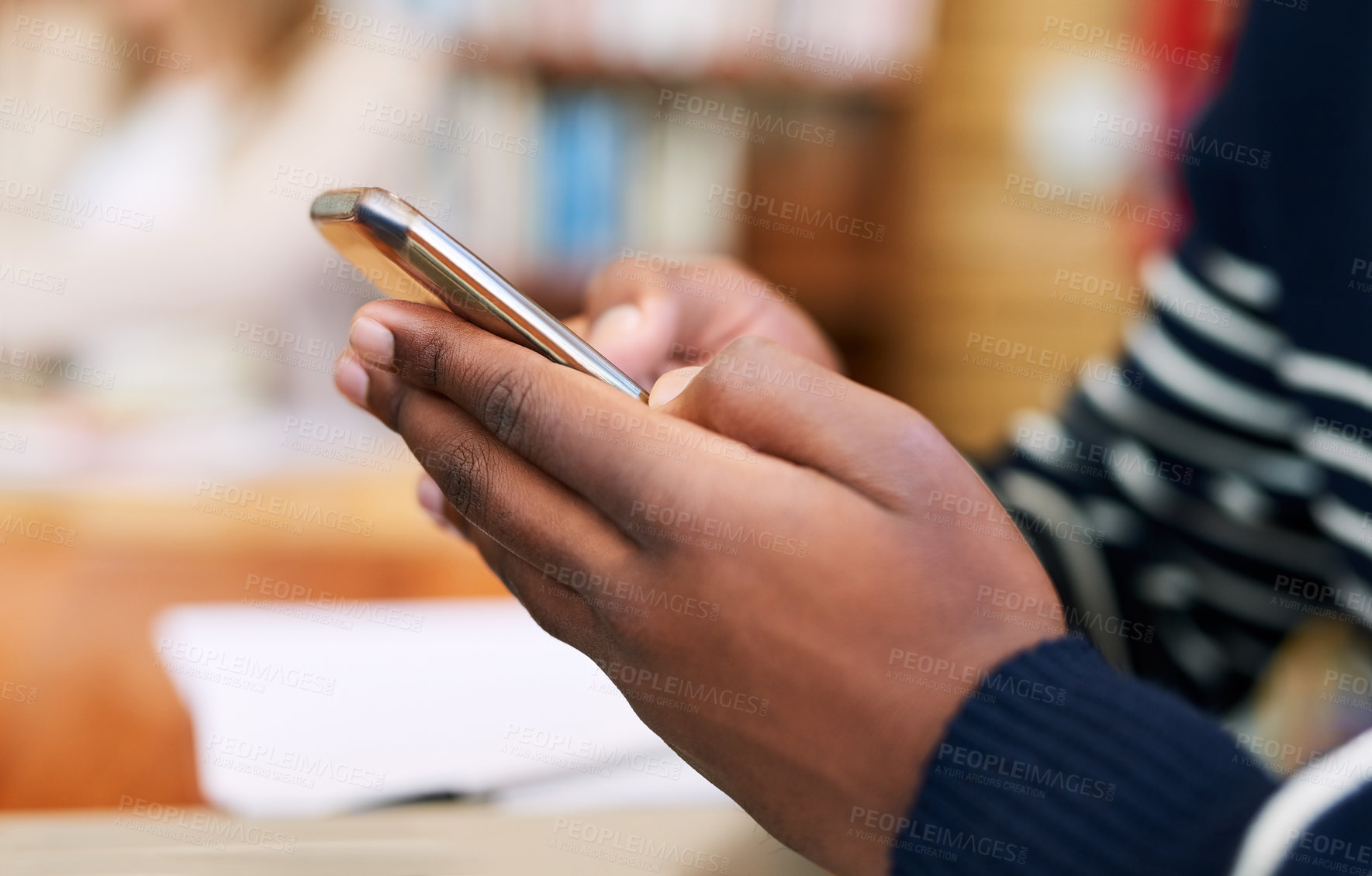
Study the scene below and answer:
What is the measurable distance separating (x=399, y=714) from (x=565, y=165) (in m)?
1.25

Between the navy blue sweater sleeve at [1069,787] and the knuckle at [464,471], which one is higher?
the knuckle at [464,471]

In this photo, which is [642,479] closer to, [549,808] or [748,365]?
[748,365]

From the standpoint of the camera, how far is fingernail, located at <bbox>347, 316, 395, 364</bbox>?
309 millimetres

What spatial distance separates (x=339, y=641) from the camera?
521mm

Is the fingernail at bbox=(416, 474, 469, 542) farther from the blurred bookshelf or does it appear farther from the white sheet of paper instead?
the blurred bookshelf

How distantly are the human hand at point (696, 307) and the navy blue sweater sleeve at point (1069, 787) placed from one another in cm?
25

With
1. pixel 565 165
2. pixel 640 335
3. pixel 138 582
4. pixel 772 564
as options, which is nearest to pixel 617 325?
pixel 640 335

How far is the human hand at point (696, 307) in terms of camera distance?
0.50 meters

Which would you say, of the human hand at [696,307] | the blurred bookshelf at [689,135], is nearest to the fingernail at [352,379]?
the human hand at [696,307]

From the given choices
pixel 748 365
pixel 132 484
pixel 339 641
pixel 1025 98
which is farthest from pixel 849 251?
pixel 748 365

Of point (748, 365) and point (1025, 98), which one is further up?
point (1025, 98)

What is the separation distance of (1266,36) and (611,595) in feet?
1.73

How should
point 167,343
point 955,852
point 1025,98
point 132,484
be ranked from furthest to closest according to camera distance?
1. point 1025,98
2. point 167,343
3. point 132,484
4. point 955,852

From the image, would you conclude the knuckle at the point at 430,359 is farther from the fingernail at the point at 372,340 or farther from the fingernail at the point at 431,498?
the fingernail at the point at 431,498
